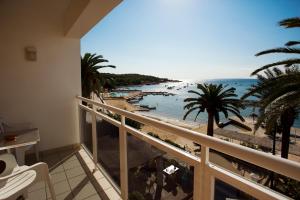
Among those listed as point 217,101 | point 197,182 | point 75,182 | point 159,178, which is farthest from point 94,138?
point 217,101

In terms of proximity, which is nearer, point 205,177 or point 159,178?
point 205,177

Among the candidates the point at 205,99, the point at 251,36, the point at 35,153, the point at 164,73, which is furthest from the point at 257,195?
the point at 164,73

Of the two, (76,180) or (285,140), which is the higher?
(76,180)

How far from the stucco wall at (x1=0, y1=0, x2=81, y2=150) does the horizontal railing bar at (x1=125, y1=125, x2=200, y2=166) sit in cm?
241

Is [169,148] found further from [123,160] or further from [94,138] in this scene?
[94,138]

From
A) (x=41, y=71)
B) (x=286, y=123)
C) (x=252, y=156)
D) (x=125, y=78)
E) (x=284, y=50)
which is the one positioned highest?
(x=284, y=50)

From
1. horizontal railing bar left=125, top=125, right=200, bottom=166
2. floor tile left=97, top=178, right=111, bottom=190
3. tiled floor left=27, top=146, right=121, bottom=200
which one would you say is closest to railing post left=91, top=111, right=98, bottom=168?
tiled floor left=27, top=146, right=121, bottom=200

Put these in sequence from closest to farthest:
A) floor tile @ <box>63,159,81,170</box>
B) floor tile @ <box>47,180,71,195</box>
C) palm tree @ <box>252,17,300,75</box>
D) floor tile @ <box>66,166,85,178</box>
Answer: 1. floor tile @ <box>47,180,71,195</box>
2. floor tile @ <box>66,166,85,178</box>
3. floor tile @ <box>63,159,81,170</box>
4. palm tree @ <box>252,17,300,75</box>

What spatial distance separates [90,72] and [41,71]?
5735mm

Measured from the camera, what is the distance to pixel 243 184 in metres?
0.81

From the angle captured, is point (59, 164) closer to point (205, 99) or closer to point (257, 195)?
point (257, 195)

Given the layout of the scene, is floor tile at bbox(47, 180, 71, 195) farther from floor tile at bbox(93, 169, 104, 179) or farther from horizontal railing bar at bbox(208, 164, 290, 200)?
horizontal railing bar at bbox(208, 164, 290, 200)

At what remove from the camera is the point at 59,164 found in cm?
311

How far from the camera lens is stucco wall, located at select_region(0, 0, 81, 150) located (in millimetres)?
3082
